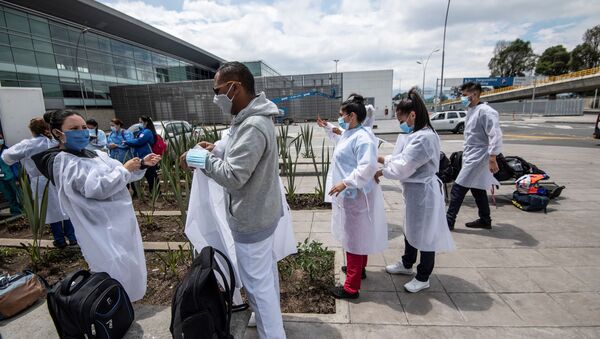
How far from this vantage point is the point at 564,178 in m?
5.99

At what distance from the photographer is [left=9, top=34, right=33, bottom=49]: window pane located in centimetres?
1977

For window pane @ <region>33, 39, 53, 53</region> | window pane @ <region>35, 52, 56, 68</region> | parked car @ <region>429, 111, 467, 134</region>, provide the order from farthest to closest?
window pane @ <region>35, 52, 56, 68</region> < window pane @ <region>33, 39, 53, 53</region> < parked car @ <region>429, 111, 467, 134</region>

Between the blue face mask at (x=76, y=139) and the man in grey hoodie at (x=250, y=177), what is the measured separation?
0.99m

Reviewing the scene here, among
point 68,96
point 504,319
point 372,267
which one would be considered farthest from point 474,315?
point 68,96

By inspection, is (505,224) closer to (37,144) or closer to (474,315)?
(474,315)

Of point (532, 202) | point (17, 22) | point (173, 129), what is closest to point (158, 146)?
point (173, 129)

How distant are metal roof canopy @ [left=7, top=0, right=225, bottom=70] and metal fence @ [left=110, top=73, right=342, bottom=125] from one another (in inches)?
213

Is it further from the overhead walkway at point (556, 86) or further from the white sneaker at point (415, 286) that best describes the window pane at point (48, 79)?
the overhead walkway at point (556, 86)

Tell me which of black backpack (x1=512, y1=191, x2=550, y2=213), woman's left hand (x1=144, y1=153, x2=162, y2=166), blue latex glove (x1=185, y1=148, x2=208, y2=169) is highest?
blue latex glove (x1=185, y1=148, x2=208, y2=169)

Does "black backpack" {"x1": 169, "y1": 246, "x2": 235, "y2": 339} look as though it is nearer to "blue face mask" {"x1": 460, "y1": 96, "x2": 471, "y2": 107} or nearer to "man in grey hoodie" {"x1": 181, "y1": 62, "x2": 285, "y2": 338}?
"man in grey hoodie" {"x1": 181, "y1": 62, "x2": 285, "y2": 338}

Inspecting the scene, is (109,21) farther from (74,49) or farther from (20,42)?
(20,42)

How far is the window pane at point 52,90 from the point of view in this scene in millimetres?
22022

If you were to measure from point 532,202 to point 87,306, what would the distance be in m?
5.24

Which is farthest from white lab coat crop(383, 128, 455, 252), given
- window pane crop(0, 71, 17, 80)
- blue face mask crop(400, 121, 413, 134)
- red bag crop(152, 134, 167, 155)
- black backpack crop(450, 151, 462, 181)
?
window pane crop(0, 71, 17, 80)
